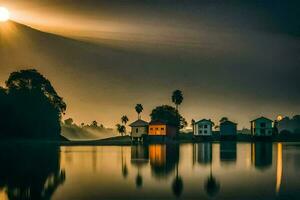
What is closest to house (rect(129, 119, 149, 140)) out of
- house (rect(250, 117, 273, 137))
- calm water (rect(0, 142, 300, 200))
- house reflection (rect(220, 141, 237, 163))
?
house (rect(250, 117, 273, 137))

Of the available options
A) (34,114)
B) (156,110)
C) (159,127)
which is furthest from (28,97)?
(156,110)

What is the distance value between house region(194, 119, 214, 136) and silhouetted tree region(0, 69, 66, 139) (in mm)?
52644

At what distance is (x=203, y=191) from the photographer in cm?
2556

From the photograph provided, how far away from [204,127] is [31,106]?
65.5 metres

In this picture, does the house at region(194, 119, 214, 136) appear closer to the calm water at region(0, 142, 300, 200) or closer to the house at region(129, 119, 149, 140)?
the house at region(129, 119, 149, 140)

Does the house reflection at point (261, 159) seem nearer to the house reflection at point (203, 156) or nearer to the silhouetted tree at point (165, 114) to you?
the house reflection at point (203, 156)

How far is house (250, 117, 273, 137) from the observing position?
151250mm

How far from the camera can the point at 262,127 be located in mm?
151500

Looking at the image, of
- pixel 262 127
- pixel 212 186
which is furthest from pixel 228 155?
pixel 262 127

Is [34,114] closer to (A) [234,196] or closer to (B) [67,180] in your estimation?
(B) [67,180]

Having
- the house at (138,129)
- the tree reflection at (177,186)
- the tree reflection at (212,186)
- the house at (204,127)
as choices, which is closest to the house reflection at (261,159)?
the tree reflection at (212,186)

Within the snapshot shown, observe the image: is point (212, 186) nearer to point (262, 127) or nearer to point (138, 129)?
point (138, 129)

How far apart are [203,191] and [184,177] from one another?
7511 mm

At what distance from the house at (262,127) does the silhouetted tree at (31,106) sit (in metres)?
73.7
